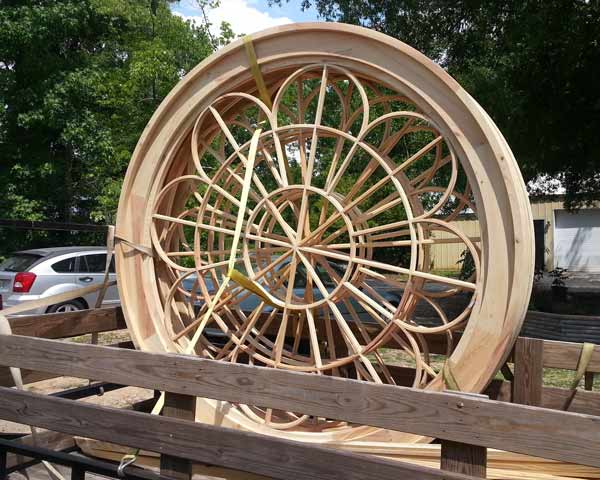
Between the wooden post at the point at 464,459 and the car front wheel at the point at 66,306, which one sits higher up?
the wooden post at the point at 464,459

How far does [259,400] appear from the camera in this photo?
7.65 feet

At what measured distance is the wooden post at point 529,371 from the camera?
129 inches

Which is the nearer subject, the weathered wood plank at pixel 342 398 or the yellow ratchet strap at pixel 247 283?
the weathered wood plank at pixel 342 398

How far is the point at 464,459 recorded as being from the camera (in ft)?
6.56

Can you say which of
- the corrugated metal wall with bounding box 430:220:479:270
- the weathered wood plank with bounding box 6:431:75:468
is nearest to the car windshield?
the weathered wood plank with bounding box 6:431:75:468

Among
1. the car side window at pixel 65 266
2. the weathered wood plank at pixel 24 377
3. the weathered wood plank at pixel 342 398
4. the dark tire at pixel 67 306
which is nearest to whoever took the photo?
the weathered wood plank at pixel 342 398

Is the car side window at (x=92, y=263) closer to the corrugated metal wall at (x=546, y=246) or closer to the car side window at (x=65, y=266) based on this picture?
the car side window at (x=65, y=266)

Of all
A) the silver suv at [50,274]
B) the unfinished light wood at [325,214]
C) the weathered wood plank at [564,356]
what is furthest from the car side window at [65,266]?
the weathered wood plank at [564,356]

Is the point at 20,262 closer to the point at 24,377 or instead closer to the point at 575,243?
the point at 24,377

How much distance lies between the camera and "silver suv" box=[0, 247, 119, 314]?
11.1 m

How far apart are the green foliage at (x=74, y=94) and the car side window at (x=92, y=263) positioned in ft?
6.60

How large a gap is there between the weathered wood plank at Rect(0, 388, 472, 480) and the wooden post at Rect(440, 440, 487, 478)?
11 cm

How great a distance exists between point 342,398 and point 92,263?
10994 mm

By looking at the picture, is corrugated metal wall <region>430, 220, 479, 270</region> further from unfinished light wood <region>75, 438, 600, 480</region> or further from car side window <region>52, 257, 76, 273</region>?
unfinished light wood <region>75, 438, 600, 480</region>
